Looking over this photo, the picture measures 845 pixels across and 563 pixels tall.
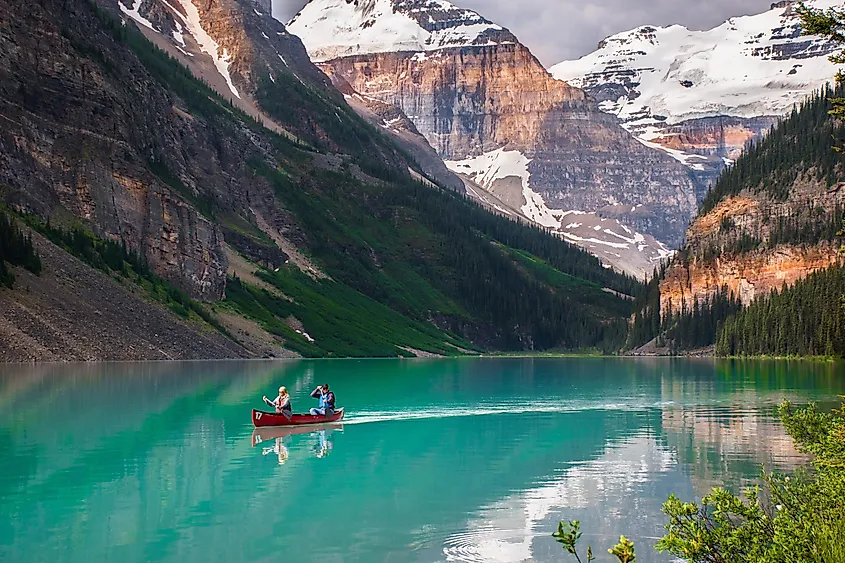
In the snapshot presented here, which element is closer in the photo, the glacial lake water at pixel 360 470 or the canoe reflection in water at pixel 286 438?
the glacial lake water at pixel 360 470

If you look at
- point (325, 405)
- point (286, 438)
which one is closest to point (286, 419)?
point (286, 438)

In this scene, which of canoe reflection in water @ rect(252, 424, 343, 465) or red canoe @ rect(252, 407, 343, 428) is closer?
canoe reflection in water @ rect(252, 424, 343, 465)

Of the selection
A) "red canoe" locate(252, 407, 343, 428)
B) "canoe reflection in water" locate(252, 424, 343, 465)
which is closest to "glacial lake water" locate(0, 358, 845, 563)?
"canoe reflection in water" locate(252, 424, 343, 465)

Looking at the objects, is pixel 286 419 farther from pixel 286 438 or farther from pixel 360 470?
pixel 360 470

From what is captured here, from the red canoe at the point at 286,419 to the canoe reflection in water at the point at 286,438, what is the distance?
32 centimetres

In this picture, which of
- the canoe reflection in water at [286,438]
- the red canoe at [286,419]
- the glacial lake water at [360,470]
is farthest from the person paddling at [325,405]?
the glacial lake water at [360,470]

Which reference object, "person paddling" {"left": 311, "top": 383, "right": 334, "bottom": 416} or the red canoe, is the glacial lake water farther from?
"person paddling" {"left": 311, "top": 383, "right": 334, "bottom": 416}

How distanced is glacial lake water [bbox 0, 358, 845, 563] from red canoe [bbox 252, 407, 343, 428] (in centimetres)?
114

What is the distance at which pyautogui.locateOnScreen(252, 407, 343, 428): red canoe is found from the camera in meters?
64.8

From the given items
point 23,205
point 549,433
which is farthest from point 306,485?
point 23,205

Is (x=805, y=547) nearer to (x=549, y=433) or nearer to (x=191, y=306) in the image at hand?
(x=549, y=433)

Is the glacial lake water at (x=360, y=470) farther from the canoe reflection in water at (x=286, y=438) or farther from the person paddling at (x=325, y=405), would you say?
the person paddling at (x=325, y=405)

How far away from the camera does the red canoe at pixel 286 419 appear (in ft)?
213

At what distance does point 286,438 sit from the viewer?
209 feet
